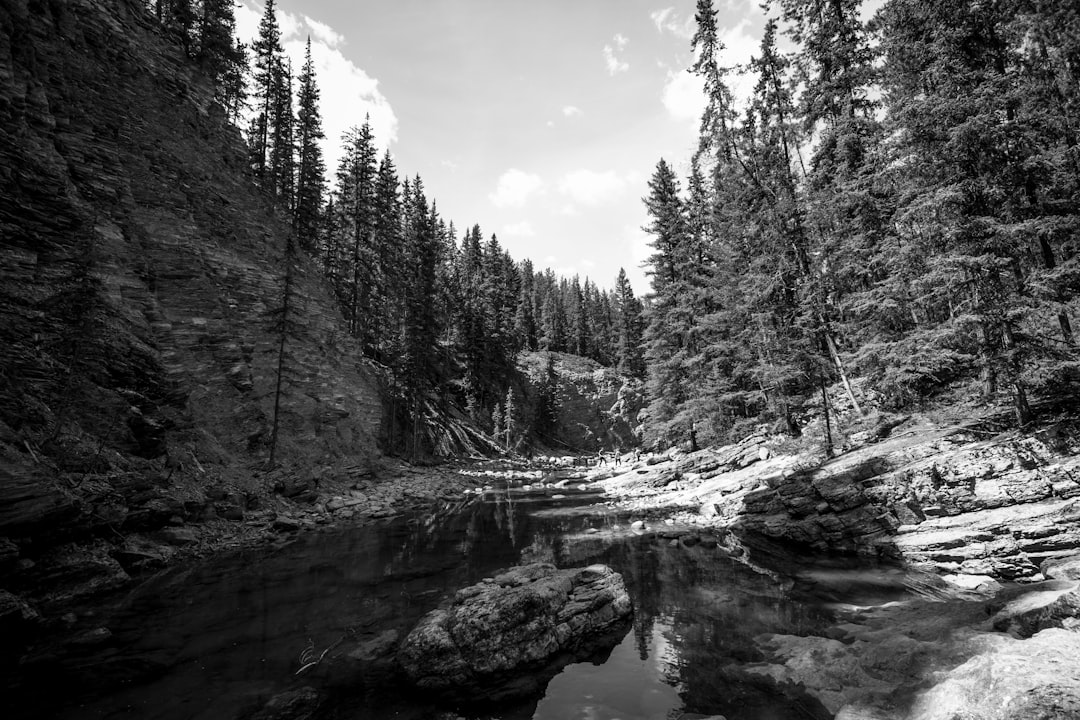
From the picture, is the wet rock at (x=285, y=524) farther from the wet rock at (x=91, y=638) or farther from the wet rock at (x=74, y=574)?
the wet rock at (x=91, y=638)

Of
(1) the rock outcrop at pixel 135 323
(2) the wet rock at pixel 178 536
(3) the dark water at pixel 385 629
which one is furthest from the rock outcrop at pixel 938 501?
(1) the rock outcrop at pixel 135 323

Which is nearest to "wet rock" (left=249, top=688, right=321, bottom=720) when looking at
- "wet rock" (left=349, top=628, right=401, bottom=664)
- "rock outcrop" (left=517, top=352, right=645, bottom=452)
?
"wet rock" (left=349, top=628, right=401, bottom=664)

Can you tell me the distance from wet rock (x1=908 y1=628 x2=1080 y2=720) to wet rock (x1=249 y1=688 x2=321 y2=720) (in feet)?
28.1

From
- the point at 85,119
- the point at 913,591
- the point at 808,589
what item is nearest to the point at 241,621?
the point at 808,589

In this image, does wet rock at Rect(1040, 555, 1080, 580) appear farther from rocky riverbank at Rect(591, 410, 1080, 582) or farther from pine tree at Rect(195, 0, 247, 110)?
pine tree at Rect(195, 0, 247, 110)

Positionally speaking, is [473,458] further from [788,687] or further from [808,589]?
[788,687]

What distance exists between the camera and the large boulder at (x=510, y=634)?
7.79 metres

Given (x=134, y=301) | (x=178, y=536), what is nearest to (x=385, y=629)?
(x=178, y=536)

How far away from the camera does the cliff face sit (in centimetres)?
1493

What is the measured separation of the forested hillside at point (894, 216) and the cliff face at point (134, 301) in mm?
24919

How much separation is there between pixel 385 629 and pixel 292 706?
3104 millimetres

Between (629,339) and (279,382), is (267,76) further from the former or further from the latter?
(629,339)

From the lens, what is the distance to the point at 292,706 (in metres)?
7.12

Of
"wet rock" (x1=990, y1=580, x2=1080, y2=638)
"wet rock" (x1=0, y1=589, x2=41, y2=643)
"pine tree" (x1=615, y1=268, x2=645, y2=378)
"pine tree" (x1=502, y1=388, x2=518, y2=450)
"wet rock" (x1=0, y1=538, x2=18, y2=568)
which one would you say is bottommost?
"wet rock" (x1=990, y1=580, x2=1080, y2=638)
